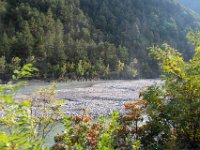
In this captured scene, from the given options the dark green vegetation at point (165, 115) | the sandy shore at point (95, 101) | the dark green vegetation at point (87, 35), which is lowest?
the sandy shore at point (95, 101)

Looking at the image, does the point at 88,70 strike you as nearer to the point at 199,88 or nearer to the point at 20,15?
the point at 20,15

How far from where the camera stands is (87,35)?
84062 mm

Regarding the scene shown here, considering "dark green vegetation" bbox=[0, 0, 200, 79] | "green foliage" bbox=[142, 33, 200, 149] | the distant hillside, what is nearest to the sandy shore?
"green foliage" bbox=[142, 33, 200, 149]

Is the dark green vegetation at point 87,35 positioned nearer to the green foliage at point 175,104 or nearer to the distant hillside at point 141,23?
the distant hillside at point 141,23

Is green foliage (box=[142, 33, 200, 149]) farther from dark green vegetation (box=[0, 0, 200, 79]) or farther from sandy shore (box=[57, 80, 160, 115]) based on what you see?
dark green vegetation (box=[0, 0, 200, 79])

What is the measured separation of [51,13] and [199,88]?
75260 millimetres

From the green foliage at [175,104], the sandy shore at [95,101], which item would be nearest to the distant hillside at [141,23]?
the sandy shore at [95,101]

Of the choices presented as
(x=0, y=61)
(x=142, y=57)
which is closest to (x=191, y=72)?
(x=0, y=61)

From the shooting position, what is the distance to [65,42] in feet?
255

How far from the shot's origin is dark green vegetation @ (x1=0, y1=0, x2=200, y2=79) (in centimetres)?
6981

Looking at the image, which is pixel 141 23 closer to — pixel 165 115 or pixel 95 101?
pixel 95 101

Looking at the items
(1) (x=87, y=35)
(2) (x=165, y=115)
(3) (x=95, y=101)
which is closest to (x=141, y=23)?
(1) (x=87, y=35)

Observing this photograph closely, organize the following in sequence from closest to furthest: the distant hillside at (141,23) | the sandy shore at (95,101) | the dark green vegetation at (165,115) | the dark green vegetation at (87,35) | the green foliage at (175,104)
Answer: the dark green vegetation at (165,115)
the green foliage at (175,104)
the sandy shore at (95,101)
the dark green vegetation at (87,35)
the distant hillside at (141,23)

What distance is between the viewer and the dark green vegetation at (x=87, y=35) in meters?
69.8
